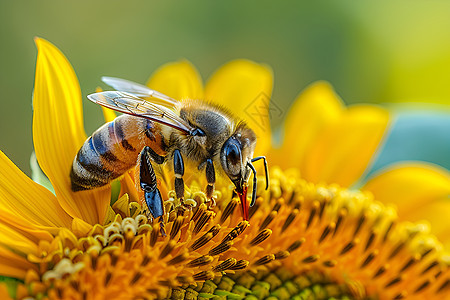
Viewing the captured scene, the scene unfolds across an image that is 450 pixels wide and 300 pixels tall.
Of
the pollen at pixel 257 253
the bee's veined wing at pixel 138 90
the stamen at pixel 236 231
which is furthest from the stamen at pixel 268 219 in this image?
the bee's veined wing at pixel 138 90

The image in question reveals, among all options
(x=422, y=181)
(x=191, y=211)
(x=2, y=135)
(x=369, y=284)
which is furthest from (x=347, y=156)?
(x=2, y=135)

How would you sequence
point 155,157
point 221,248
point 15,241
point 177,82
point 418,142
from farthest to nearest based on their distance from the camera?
point 418,142, point 177,82, point 155,157, point 221,248, point 15,241

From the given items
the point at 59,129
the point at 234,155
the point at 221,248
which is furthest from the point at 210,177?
the point at 59,129

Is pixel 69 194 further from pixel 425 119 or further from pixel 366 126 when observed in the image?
pixel 425 119

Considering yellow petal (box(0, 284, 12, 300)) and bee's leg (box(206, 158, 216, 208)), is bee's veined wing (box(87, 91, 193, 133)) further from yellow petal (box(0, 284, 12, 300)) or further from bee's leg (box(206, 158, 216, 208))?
yellow petal (box(0, 284, 12, 300))

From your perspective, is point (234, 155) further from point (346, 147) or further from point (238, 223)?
point (346, 147)

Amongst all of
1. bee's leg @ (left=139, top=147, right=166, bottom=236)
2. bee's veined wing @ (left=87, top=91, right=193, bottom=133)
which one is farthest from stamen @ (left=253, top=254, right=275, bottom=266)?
bee's veined wing @ (left=87, top=91, right=193, bottom=133)

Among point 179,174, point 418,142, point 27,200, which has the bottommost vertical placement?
point 27,200
